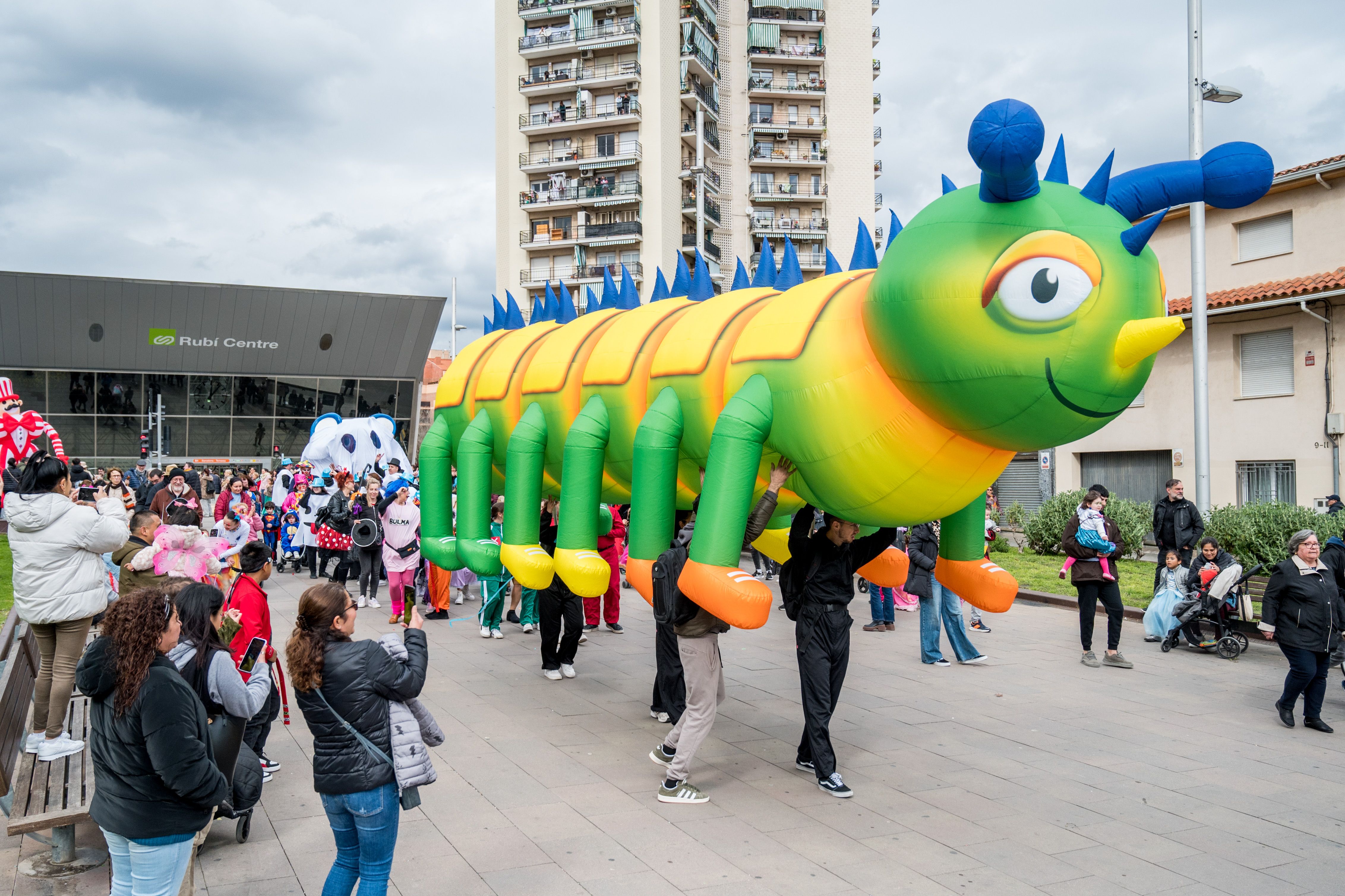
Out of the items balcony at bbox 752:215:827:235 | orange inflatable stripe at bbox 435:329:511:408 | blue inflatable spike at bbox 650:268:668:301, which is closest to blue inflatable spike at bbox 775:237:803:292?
blue inflatable spike at bbox 650:268:668:301

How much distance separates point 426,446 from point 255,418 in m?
37.0

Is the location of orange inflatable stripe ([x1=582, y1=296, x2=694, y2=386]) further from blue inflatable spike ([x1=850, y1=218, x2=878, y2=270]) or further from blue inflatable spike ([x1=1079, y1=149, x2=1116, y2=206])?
blue inflatable spike ([x1=1079, y1=149, x2=1116, y2=206])

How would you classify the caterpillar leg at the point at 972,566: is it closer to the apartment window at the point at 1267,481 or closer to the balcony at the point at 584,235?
the apartment window at the point at 1267,481

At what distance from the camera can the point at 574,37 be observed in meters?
47.6

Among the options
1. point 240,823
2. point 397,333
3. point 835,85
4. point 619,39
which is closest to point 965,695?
point 240,823

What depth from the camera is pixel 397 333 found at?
41.7 meters

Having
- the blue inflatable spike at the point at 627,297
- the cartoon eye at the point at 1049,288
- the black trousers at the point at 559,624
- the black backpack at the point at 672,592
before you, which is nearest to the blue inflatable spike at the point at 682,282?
the blue inflatable spike at the point at 627,297

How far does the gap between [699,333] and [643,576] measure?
5.06 feet

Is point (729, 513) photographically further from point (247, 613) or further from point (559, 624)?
point (559, 624)

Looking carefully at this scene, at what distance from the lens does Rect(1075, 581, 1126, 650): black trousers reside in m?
9.15

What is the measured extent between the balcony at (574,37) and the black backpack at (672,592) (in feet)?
149

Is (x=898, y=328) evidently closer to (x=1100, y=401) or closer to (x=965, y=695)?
(x=1100, y=401)

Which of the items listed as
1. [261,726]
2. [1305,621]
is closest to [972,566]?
[1305,621]

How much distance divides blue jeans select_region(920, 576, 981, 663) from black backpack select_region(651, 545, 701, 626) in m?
4.32
